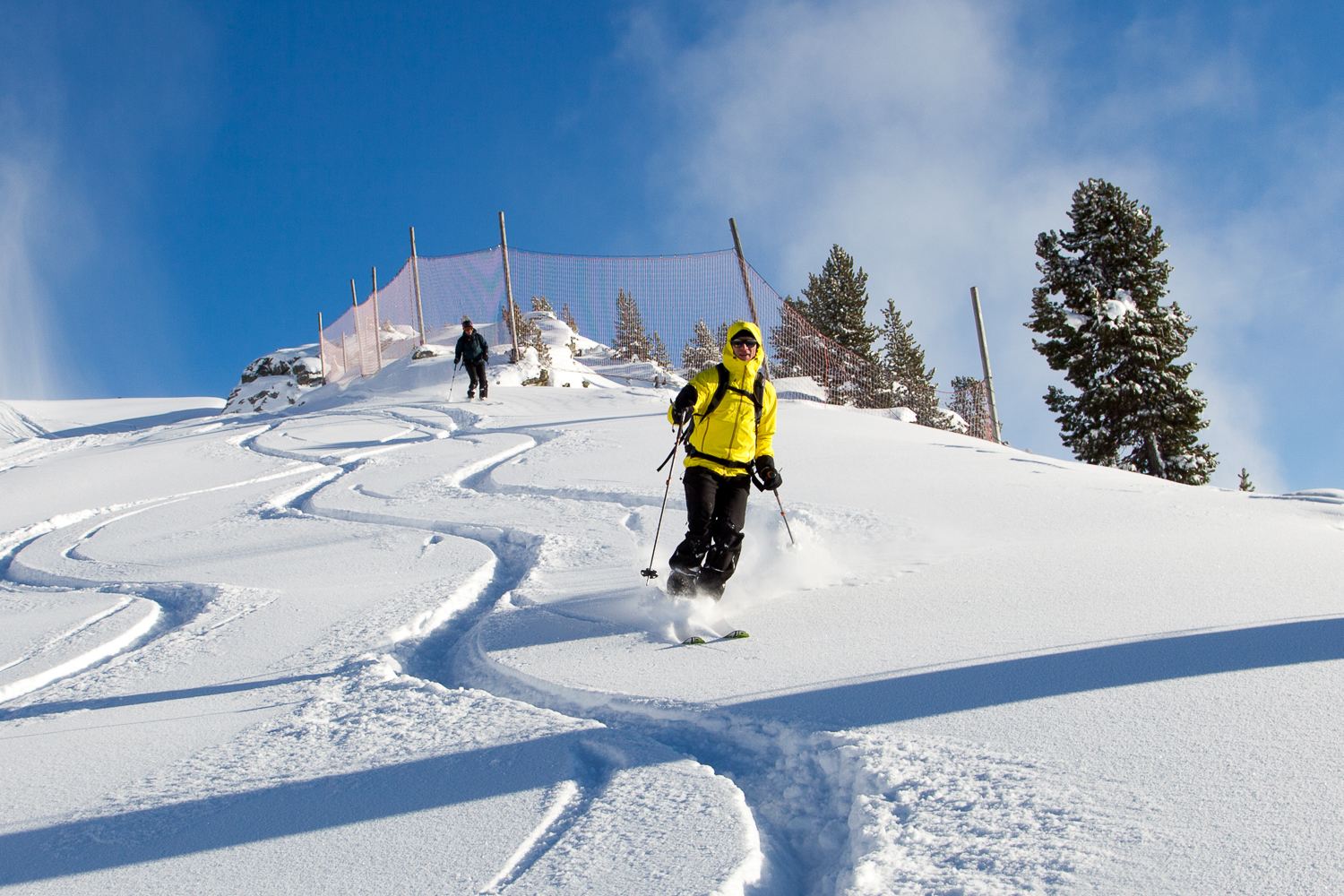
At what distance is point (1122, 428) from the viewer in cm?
2311

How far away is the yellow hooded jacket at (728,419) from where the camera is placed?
4.29m

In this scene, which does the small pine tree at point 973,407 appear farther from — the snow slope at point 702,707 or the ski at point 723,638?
the ski at point 723,638

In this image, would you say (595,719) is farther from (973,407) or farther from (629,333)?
(629,333)

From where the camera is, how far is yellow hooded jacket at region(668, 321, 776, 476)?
4.29 meters

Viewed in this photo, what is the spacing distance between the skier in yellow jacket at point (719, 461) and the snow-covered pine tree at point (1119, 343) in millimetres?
21965

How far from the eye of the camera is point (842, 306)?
121ft

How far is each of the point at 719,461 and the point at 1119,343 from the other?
74.1ft

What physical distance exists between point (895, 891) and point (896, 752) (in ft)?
2.06

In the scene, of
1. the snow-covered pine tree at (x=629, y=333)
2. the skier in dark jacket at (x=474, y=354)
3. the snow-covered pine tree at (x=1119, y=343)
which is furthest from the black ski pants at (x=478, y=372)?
the snow-covered pine tree at (x=629, y=333)

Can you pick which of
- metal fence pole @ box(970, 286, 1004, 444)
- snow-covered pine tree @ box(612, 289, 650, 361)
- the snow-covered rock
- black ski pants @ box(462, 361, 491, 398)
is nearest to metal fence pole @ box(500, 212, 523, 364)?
black ski pants @ box(462, 361, 491, 398)

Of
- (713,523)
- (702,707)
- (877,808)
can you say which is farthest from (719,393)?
(877,808)

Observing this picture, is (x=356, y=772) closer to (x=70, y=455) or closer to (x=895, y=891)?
(x=895, y=891)

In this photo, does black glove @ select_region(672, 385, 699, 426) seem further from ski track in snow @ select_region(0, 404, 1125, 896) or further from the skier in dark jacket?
the skier in dark jacket

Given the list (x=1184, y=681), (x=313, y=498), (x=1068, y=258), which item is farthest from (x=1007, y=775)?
(x=1068, y=258)
